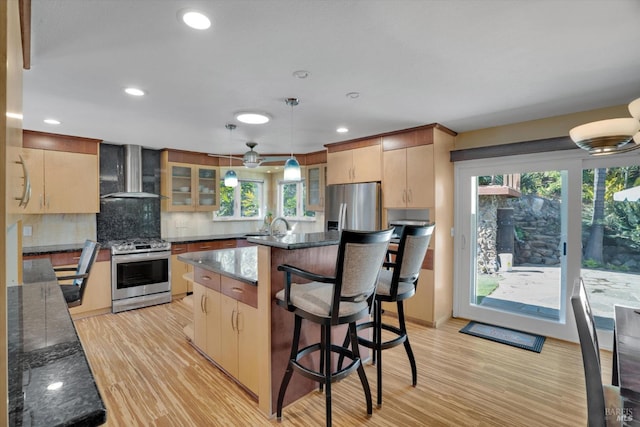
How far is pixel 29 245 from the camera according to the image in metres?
4.06

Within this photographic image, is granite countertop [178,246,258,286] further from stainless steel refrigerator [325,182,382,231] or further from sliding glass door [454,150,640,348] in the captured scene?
sliding glass door [454,150,640,348]

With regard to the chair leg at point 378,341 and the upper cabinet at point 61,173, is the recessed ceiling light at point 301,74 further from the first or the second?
the upper cabinet at point 61,173

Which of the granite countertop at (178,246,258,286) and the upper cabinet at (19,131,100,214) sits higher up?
the upper cabinet at (19,131,100,214)

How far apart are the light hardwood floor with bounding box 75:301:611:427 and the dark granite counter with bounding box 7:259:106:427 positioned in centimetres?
98

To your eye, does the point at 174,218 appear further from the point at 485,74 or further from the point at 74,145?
the point at 485,74

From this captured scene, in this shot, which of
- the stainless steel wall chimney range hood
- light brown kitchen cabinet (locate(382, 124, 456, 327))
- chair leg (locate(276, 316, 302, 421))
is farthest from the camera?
the stainless steel wall chimney range hood

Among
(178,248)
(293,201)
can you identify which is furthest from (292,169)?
(293,201)

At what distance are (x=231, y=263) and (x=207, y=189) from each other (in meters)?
3.18

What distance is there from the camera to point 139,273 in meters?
4.32

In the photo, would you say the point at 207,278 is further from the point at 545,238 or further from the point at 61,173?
the point at 545,238

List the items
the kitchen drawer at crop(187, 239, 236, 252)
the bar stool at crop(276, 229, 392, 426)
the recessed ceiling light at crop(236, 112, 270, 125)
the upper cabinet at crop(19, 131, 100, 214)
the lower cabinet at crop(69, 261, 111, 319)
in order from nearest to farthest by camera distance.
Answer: the bar stool at crop(276, 229, 392, 426), the recessed ceiling light at crop(236, 112, 270, 125), the upper cabinet at crop(19, 131, 100, 214), the lower cabinet at crop(69, 261, 111, 319), the kitchen drawer at crop(187, 239, 236, 252)

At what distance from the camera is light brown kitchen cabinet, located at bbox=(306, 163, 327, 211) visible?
17.4 ft

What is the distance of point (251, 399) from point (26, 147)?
407 cm

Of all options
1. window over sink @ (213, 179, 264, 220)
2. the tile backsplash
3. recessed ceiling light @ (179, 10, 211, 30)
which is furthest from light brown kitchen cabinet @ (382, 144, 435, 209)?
the tile backsplash
